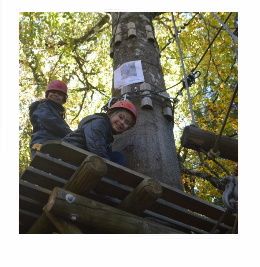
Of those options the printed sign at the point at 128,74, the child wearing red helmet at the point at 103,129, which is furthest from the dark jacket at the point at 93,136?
the printed sign at the point at 128,74

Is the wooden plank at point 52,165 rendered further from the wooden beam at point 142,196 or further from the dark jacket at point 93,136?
the wooden beam at point 142,196

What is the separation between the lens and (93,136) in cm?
314

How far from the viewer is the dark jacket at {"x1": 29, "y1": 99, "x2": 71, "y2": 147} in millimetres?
3887

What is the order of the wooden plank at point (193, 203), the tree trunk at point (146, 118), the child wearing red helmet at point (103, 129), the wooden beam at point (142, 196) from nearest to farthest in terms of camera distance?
the wooden beam at point (142, 196), the wooden plank at point (193, 203), the child wearing red helmet at point (103, 129), the tree trunk at point (146, 118)

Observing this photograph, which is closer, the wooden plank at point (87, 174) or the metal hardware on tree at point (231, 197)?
the wooden plank at point (87, 174)

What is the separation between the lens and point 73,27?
36.6ft

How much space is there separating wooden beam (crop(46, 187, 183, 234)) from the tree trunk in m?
0.75

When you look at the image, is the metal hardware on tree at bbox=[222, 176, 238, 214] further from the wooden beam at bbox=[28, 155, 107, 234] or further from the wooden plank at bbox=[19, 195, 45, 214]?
the wooden plank at bbox=[19, 195, 45, 214]

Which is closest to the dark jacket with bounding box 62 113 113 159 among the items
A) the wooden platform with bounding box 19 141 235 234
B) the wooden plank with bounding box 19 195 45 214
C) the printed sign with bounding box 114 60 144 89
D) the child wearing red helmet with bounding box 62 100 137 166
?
the child wearing red helmet with bounding box 62 100 137 166

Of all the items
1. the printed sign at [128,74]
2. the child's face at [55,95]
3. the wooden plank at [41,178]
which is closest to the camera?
the wooden plank at [41,178]

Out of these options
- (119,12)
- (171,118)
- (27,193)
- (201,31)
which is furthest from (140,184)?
(201,31)

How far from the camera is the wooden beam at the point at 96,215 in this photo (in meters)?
2.36

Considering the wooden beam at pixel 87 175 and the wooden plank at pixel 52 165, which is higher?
the wooden plank at pixel 52 165

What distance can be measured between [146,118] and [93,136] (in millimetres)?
865
